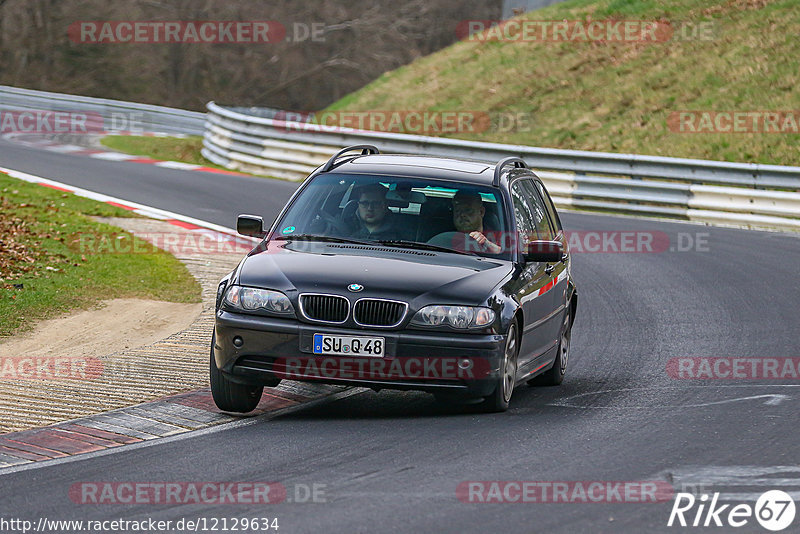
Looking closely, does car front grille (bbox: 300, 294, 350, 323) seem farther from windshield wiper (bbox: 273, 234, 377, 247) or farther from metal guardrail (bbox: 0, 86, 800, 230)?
metal guardrail (bbox: 0, 86, 800, 230)

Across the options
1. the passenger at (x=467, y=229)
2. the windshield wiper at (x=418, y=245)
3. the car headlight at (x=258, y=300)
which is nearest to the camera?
the car headlight at (x=258, y=300)

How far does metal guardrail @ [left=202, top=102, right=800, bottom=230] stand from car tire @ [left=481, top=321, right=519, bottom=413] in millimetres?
13980

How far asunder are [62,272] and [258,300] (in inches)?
253

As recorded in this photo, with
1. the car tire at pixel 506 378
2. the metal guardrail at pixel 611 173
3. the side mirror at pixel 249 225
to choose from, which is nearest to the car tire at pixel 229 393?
the side mirror at pixel 249 225

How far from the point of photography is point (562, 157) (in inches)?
956

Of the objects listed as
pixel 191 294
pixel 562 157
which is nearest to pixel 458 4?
pixel 562 157

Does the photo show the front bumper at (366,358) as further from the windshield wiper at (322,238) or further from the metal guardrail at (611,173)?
the metal guardrail at (611,173)

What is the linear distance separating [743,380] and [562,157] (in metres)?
14.5

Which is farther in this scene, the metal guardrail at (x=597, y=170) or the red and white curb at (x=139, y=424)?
the metal guardrail at (x=597, y=170)

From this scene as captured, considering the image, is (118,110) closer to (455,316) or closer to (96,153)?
(96,153)

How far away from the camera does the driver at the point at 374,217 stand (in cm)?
906

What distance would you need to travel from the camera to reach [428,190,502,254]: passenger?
9047 mm

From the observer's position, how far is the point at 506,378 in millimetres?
8516

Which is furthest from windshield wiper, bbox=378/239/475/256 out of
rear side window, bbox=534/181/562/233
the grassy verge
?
the grassy verge
